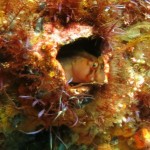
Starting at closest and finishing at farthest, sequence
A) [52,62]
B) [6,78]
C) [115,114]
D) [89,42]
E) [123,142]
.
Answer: [52,62], [6,78], [89,42], [115,114], [123,142]

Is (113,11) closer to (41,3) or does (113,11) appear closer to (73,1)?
(73,1)

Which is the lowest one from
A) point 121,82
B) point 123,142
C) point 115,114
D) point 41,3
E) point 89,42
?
point 123,142

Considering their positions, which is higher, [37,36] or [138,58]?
[37,36]

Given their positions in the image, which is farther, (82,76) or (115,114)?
(115,114)

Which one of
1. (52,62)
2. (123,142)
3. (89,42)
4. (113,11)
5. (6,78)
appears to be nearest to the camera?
(52,62)

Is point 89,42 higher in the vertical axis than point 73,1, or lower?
lower

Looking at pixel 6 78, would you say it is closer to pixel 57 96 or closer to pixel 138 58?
pixel 57 96

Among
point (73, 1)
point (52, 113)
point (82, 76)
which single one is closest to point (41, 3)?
point (73, 1)

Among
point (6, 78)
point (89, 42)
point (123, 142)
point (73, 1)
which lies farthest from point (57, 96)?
point (123, 142)

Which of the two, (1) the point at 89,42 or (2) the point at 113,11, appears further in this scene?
(2) the point at 113,11
